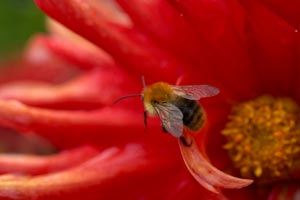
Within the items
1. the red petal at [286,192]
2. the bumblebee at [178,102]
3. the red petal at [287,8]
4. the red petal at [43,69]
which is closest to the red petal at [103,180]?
the bumblebee at [178,102]

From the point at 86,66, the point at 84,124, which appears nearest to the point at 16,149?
the point at 86,66

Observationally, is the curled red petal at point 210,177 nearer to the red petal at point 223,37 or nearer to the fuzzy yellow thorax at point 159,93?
the fuzzy yellow thorax at point 159,93

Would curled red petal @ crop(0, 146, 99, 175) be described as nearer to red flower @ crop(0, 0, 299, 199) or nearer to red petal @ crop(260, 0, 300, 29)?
red flower @ crop(0, 0, 299, 199)

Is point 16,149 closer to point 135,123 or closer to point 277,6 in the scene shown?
point 135,123

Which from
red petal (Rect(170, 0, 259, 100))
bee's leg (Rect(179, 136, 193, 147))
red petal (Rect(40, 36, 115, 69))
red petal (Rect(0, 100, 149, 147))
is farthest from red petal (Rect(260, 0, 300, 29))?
red petal (Rect(40, 36, 115, 69))

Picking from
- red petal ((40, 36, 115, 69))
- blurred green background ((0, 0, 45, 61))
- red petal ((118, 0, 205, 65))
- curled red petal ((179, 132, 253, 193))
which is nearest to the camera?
curled red petal ((179, 132, 253, 193))
